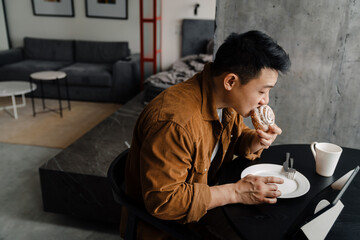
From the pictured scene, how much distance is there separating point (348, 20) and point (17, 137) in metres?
3.09

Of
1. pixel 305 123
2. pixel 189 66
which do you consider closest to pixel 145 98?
pixel 189 66

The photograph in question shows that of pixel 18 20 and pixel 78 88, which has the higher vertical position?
pixel 18 20

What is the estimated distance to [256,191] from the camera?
914mm

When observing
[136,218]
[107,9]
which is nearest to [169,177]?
[136,218]

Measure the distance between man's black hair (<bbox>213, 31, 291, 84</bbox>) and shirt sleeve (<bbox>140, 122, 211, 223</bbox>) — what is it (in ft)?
0.84

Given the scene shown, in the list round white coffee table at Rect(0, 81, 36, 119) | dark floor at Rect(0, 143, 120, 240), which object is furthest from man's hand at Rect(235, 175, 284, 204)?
round white coffee table at Rect(0, 81, 36, 119)

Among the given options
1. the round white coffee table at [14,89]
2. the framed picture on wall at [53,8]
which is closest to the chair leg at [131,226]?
the round white coffee table at [14,89]

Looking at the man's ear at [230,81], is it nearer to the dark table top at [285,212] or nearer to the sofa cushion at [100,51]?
the dark table top at [285,212]

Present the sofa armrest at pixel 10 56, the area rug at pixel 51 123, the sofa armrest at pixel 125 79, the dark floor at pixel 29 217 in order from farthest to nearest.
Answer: the sofa armrest at pixel 10 56
the sofa armrest at pixel 125 79
the area rug at pixel 51 123
the dark floor at pixel 29 217

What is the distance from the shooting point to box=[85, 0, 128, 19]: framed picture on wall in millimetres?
4902

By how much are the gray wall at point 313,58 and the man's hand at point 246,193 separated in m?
1.07

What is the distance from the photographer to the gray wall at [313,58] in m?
1.70

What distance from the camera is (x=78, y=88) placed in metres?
4.44

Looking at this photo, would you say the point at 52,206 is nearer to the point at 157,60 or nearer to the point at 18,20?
the point at 157,60
